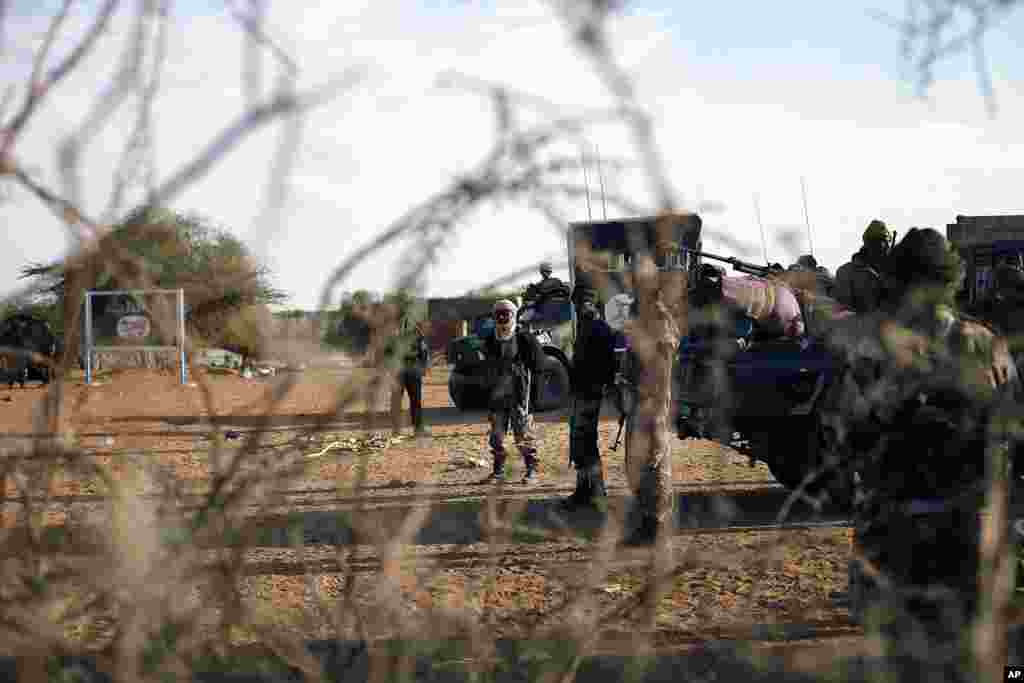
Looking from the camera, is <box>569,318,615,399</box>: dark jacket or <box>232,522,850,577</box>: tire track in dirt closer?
<box>232,522,850,577</box>: tire track in dirt

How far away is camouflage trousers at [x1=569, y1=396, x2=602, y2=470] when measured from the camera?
7.71m

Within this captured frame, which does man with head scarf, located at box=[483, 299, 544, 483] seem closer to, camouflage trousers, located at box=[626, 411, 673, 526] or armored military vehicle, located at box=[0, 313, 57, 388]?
camouflage trousers, located at box=[626, 411, 673, 526]

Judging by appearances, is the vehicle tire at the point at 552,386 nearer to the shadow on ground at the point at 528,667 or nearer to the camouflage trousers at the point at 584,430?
the camouflage trousers at the point at 584,430

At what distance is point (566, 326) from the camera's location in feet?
49.2

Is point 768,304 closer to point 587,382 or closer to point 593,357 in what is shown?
point 593,357

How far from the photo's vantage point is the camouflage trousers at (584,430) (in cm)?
771

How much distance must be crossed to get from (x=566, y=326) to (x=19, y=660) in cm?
1331

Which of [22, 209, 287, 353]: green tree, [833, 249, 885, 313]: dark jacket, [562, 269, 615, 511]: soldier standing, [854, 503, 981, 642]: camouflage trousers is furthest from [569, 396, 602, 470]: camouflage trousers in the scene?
[22, 209, 287, 353]: green tree

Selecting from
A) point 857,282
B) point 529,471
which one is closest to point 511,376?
point 529,471

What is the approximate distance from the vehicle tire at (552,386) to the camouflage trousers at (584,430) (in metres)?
5.34

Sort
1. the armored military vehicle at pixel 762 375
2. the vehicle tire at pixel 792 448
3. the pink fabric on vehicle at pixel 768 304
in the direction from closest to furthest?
the armored military vehicle at pixel 762 375, the pink fabric on vehicle at pixel 768 304, the vehicle tire at pixel 792 448

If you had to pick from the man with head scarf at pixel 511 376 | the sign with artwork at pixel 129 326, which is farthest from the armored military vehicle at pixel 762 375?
the sign with artwork at pixel 129 326

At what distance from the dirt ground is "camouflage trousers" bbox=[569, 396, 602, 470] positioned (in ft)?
2.91

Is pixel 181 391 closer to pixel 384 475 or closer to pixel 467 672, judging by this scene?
pixel 467 672
